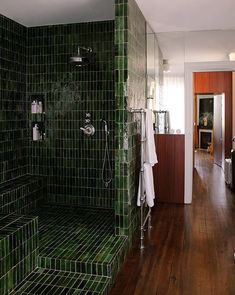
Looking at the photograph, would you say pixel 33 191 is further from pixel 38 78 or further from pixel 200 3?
pixel 200 3

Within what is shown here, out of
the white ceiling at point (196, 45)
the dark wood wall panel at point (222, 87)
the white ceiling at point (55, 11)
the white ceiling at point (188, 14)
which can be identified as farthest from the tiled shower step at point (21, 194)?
the dark wood wall panel at point (222, 87)

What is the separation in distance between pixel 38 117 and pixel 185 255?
2.61m

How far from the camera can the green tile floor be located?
8.49 feet

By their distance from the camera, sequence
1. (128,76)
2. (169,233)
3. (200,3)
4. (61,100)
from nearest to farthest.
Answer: (128,76)
(200,3)
(169,233)
(61,100)

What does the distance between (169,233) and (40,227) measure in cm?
142

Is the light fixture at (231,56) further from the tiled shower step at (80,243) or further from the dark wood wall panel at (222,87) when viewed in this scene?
the dark wood wall panel at (222,87)

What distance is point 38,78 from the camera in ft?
15.0

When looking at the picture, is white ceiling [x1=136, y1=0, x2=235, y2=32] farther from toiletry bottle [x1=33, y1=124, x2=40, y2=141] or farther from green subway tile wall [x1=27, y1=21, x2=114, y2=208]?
toiletry bottle [x1=33, y1=124, x2=40, y2=141]

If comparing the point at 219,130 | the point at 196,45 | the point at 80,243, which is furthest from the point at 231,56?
the point at 219,130

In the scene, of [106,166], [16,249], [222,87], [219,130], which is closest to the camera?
[16,249]

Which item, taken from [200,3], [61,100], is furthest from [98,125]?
[200,3]

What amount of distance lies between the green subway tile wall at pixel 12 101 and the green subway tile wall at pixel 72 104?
132mm

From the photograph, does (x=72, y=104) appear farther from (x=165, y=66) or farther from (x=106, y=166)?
(x=165, y=66)

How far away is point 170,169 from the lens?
200 inches
